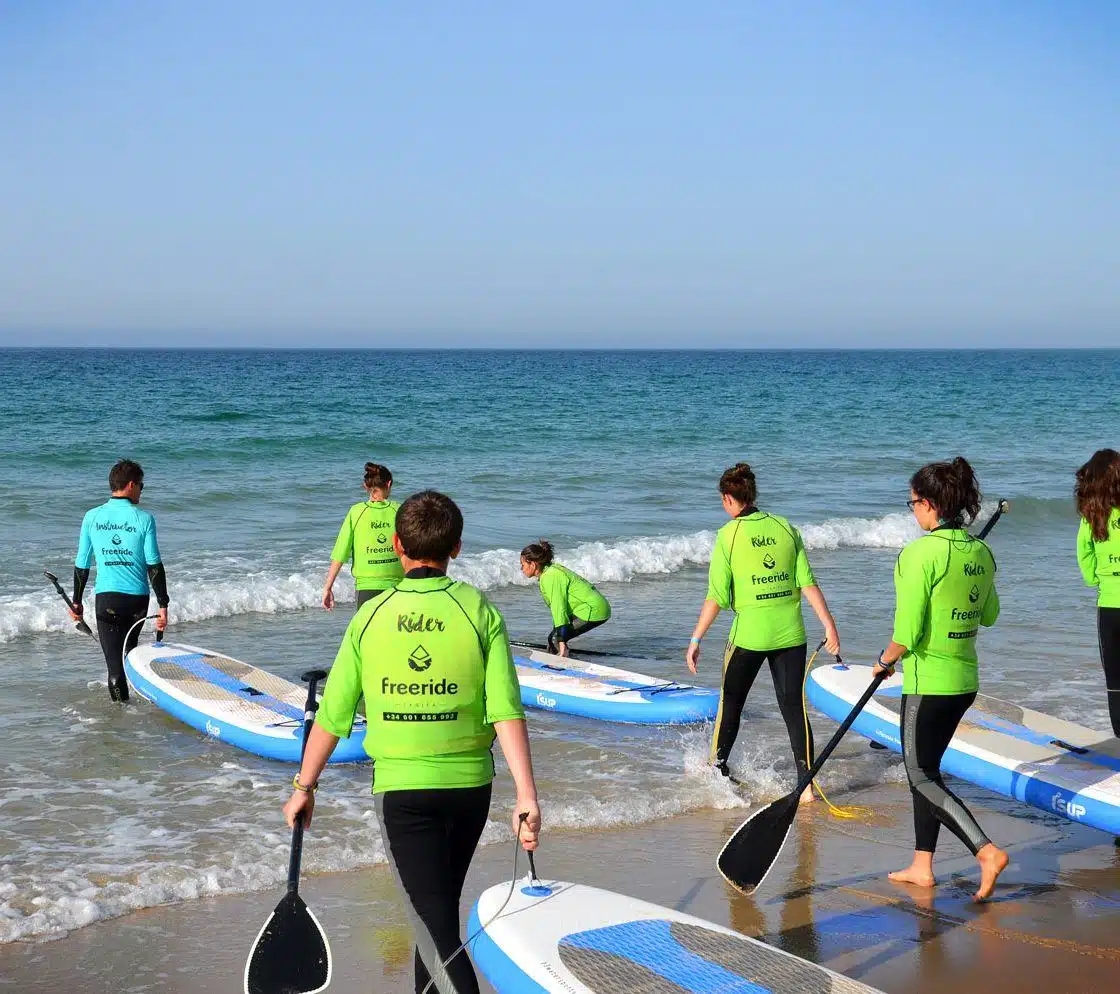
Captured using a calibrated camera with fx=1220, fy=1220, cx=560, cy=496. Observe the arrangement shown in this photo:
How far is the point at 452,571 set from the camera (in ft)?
42.5

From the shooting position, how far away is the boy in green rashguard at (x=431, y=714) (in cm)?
303

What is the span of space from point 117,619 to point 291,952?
4.45m

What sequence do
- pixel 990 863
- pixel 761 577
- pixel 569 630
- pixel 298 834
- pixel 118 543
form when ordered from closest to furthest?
1. pixel 298 834
2. pixel 990 863
3. pixel 761 577
4. pixel 118 543
5. pixel 569 630

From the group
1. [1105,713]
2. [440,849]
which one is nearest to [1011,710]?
[1105,713]

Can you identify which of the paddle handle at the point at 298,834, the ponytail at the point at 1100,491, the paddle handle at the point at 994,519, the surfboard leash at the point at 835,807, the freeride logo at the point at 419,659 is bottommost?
the surfboard leash at the point at 835,807

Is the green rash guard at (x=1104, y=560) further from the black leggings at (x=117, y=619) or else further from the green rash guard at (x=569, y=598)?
the black leggings at (x=117, y=619)

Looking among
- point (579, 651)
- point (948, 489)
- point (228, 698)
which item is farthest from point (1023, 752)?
point (228, 698)

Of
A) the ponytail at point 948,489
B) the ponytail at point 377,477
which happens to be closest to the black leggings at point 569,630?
the ponytail at point 377,477

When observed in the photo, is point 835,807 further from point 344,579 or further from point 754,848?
point 344,579

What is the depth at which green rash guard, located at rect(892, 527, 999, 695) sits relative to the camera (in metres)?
4.49

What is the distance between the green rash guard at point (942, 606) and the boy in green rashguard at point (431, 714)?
6.41 ft

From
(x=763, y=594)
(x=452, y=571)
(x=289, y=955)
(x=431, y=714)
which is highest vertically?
(x=431, y=714)

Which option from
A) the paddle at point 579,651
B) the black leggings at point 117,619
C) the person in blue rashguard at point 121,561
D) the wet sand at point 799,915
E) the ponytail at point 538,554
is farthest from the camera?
the paddle at point 579,651

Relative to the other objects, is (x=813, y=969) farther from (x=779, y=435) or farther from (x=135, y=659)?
(x=779, y=435)
